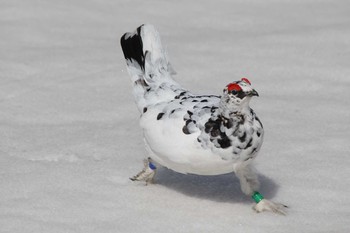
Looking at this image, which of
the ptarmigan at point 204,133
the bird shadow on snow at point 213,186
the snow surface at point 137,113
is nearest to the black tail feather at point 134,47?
the ptarmigan at point 204,133

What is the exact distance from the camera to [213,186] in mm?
4965

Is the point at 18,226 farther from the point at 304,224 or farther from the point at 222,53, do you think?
the point at 222,53

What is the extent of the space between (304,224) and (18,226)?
1.42 m

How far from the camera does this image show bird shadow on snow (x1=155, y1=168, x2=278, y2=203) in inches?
191

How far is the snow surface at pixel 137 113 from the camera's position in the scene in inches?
182

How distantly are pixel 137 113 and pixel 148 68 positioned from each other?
83 cm

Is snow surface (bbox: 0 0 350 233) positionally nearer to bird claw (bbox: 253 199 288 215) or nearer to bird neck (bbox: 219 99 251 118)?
bird claw (bbox: 253 199 288 215)

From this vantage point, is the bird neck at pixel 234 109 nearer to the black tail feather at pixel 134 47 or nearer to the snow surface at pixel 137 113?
the snow surface at pixel 137 113

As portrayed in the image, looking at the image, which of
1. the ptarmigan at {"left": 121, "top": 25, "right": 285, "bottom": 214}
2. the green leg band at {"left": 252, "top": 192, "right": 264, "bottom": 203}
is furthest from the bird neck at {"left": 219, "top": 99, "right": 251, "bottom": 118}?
the green leg band at {"left": 252, "top": 192, "right": 264, "bottom": 203}

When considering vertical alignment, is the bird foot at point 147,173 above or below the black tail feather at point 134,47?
below

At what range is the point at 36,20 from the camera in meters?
7.64

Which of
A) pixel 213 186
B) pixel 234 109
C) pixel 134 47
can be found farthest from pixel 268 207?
pixel 134 47

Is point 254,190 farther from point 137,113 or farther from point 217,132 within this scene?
point 137,113

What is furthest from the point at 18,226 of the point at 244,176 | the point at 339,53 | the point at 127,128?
the point at 339,53
